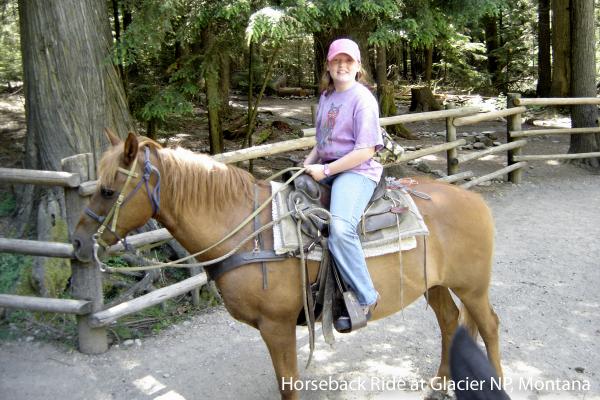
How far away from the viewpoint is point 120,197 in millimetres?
2979

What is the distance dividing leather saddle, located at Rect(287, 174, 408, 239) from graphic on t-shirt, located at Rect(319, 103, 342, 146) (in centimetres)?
26

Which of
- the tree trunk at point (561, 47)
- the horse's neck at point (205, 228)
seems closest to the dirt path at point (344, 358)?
the horse's neck at point (205, 228)

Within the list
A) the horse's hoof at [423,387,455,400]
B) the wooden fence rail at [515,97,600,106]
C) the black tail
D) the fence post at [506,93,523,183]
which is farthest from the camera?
the fence post at [506,93,523,183]

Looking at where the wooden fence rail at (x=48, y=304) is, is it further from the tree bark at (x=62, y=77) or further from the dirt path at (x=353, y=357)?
the tree bark at (x=62, y=77)

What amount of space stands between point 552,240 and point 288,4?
14.8 feet

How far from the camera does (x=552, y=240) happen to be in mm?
7344

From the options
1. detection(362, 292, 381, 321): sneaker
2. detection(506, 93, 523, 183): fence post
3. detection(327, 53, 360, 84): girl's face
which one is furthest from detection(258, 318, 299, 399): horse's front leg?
detection(506, 93, 523, 183): fence post

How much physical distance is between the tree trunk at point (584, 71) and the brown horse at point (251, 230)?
28.4ft

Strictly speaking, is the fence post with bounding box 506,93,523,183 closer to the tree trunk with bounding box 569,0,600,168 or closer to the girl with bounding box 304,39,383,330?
the tree trunk with bounding box 569,0,600,168

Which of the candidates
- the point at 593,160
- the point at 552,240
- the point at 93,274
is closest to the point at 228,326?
the point at 93,274

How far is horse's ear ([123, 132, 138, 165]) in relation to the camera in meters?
2.92

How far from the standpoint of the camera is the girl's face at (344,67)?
3.34 meters

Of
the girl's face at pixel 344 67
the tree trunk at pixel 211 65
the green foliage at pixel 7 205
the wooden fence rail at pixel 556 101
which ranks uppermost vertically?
the tree trunk at pixel 211 65

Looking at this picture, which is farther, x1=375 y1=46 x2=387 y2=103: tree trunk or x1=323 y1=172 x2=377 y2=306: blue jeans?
x1=375 y1=46 x2=387 y2=103: tree trunk
